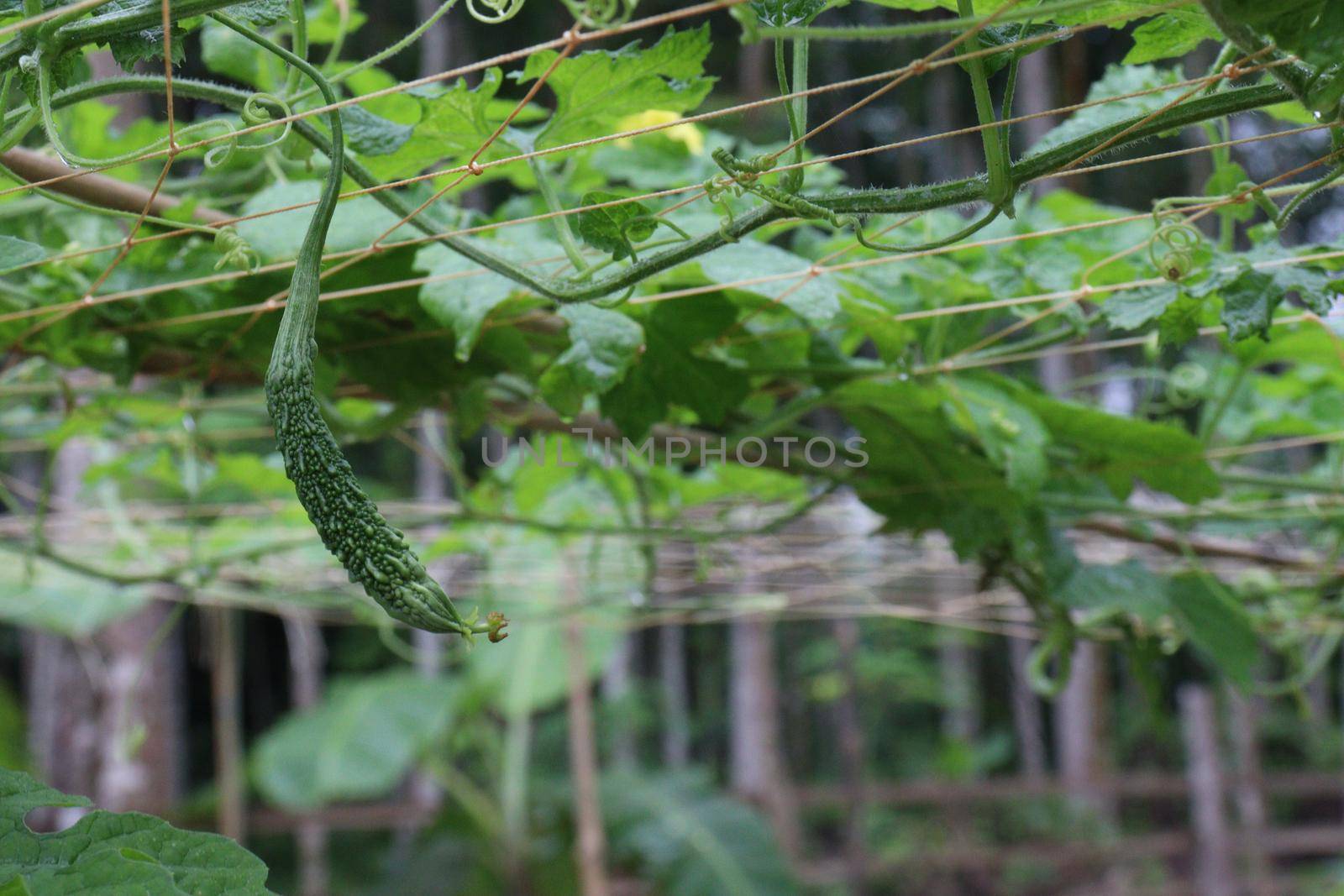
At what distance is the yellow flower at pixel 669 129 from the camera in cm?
140

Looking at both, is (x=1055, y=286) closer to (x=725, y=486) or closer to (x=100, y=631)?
(x=725, y=486)

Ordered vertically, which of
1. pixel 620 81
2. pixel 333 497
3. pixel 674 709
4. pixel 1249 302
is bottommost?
pixel 674 709

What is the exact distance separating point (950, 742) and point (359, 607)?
24.6ft

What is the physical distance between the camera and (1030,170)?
743 millimetres

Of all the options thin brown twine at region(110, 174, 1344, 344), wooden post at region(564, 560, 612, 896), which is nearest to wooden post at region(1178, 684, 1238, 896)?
wooden post at region(564, 560, 612, 896)

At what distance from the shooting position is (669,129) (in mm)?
1603

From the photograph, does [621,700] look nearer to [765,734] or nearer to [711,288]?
[765,734]

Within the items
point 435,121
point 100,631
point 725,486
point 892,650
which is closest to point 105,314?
point 435,121

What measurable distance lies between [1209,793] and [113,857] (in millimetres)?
6059

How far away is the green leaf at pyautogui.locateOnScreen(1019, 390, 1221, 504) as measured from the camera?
133cm

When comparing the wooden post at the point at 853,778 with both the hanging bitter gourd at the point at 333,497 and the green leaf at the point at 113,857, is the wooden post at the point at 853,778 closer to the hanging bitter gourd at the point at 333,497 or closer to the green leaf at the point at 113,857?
the green leaf at the point at 113,857

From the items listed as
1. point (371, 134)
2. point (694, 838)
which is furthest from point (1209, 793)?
point (371, 134)

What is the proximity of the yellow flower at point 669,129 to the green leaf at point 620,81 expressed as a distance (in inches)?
15.2

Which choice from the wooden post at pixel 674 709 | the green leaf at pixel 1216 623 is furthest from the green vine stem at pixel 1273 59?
the wooden post at pixel 674 709
